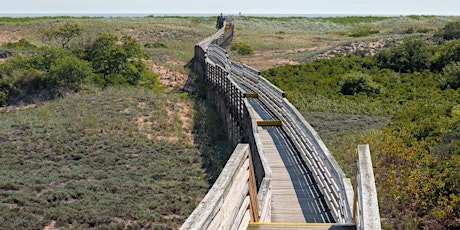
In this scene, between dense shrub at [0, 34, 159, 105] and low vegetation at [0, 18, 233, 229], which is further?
dense shrub at [0, 34, 159, 105]

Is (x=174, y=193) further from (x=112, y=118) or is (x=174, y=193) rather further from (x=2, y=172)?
(x=112, y=118)

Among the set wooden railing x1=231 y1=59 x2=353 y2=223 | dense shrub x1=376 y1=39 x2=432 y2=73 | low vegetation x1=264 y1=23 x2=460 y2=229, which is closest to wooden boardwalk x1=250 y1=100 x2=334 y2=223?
wooden railing x1=231 y1=59 x2=353 y2=223

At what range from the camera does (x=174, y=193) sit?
14266mm

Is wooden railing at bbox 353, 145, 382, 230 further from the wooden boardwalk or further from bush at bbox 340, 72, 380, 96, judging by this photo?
bush at bbox 340, 72, 380, 96

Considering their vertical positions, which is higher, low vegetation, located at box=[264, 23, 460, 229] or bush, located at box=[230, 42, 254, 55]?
low vegetation, located at box=[264, 23, 460, 229]

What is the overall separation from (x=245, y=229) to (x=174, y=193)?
9.40 metres

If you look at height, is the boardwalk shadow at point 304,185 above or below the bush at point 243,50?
above

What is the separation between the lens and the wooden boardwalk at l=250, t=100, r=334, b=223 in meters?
8.62

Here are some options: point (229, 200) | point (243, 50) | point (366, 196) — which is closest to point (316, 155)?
point (366, 196)

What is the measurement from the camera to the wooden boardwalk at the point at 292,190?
862cm

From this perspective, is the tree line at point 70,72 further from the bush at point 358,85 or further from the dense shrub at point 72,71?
the bush at point 358,85

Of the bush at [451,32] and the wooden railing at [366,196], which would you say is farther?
the bush at [451,32]

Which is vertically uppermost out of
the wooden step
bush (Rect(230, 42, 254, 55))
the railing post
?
the railing post

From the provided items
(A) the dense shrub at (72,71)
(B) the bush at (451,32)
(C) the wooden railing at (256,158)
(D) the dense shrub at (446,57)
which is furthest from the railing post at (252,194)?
(B) the bush at (451,32)
